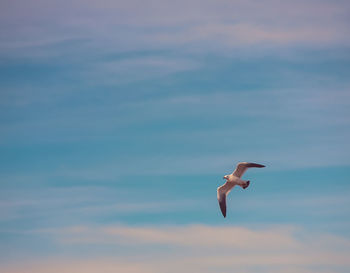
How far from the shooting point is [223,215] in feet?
306

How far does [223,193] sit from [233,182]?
4.80 meters

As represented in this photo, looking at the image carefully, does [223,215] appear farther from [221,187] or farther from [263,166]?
[263,166]

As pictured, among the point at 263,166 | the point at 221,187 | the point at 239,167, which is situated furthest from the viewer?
the point at 221,187

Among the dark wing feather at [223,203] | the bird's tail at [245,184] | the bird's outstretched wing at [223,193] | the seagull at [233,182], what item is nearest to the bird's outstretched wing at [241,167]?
the seagull at [233,182]

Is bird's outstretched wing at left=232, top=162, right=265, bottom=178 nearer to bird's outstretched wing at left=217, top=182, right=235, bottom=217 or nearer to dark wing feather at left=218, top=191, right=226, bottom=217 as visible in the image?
bird's outstretched wing at left=217, top=182, right=235, bottom=217

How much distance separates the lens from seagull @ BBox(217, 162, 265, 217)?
88.3 metres

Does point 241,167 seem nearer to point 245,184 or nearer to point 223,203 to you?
point 245,184

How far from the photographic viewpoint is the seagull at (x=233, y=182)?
290ft

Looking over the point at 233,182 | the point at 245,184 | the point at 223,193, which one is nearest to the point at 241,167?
the point at 245,184

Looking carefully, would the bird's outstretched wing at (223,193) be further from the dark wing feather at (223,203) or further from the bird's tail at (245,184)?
the bird's tail at (245,184)

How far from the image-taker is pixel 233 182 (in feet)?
302

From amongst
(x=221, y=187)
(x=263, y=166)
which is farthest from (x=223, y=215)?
(x=263, y=166)

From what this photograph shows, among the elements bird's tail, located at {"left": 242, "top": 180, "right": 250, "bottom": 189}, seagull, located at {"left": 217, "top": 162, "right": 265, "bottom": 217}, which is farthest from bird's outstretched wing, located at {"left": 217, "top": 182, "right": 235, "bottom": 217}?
bird's tail, located at {"left": 242, "top": 180, "right": 250, "bottom": 189}

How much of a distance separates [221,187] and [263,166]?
16195 millimetres
